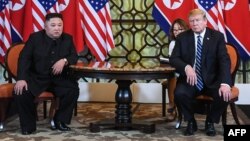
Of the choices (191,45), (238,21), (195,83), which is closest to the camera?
(195,83)

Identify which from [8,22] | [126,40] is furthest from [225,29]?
[8,22]

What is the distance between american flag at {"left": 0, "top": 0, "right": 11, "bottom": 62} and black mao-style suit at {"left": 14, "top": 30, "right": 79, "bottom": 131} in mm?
1543

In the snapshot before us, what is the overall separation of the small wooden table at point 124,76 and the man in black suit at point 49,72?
9.5 inches

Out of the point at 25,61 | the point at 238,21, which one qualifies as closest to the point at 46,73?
the point at 25,61

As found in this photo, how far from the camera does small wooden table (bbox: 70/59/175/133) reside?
4320mm

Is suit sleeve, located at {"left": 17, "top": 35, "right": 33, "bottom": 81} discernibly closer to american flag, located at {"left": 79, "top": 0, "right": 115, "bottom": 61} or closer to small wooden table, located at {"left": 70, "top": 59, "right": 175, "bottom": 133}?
small wooden table, located at {"left": 70, "top": 59, "right": 175, "bottom": 133}

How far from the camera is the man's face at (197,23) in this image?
176 inches

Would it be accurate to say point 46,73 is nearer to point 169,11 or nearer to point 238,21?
point 169,11

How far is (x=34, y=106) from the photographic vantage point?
15.3ft

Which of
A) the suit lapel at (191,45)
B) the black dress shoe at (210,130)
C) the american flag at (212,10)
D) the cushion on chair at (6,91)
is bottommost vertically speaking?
the black dress shoe at (210,130)

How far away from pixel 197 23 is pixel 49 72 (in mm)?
1613

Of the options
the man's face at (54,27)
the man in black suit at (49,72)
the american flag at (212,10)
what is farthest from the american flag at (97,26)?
the man's face at (54,27)

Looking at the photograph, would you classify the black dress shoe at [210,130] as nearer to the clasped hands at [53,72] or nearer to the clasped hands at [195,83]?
the clasped hands at [195,83]

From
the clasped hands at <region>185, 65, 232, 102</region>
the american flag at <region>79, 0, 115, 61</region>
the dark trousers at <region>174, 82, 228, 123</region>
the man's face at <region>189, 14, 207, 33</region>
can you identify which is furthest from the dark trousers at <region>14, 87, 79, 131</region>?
the american flag at <region>79, 0, 115, 61</region>
